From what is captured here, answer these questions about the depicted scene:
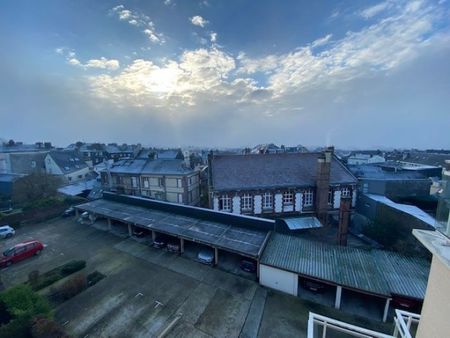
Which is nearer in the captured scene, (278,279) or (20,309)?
(20,309)

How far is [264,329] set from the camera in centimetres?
1367

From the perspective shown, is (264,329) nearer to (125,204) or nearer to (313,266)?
(313,266)

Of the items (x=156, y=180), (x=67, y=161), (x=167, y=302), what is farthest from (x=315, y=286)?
(x=67, y=161)

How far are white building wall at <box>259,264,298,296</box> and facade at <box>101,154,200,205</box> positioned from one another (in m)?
21.5

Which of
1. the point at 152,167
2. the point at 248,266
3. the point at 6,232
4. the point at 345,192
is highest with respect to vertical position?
the point at 152,167

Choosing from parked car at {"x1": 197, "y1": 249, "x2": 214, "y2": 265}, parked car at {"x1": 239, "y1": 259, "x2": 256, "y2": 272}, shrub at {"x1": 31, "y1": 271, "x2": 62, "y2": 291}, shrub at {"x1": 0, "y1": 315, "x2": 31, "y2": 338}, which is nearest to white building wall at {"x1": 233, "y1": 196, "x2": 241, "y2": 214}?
parked car at {"x1": 197, "y1": 249, "x2": 214, "y2": 265}

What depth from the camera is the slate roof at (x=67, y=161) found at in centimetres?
4922

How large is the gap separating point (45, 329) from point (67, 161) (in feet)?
169

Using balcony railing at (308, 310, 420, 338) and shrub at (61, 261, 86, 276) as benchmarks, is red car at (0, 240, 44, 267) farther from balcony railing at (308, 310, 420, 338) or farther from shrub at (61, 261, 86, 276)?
balcony railing at (308, 310, 420, 338)

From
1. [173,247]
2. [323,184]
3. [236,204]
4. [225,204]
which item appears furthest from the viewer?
[236,204]

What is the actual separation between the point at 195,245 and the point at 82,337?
12.7 metres

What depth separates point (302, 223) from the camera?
2669 cm

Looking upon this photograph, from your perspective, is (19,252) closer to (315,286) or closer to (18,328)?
(18,328)

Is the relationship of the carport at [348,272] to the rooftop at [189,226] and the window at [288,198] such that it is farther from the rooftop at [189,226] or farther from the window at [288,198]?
the window at [288,198]
